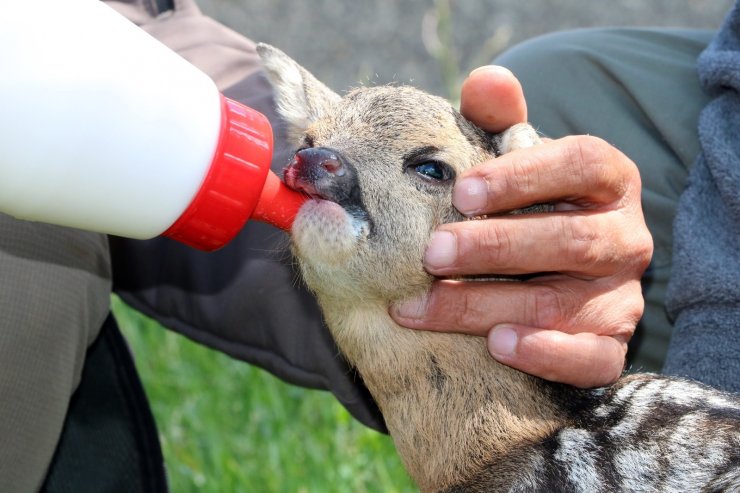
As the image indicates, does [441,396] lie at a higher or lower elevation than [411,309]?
lower

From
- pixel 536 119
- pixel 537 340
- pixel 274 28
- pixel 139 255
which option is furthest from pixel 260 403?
pixel 274 28

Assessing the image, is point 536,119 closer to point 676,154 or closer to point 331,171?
point 676,154

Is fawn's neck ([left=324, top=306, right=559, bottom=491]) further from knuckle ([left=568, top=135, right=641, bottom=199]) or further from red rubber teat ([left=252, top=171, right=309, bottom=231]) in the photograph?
knuckle ([left=568, top=135, right=641, bottom=199])

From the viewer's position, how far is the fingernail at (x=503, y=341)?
2053 mm

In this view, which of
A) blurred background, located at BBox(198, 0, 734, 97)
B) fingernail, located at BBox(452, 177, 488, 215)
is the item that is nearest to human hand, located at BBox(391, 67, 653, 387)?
fingernail, located at BBox(452, 177, 488, 215)

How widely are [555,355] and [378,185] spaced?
0.49m

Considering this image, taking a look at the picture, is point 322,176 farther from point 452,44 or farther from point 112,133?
point 452,44

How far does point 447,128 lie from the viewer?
2.15 metres

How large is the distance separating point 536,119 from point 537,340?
886 mm

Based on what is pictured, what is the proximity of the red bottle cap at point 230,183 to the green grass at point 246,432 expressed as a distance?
159cm

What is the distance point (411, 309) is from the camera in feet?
6.81

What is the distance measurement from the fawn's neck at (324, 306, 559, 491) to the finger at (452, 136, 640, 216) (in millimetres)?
296

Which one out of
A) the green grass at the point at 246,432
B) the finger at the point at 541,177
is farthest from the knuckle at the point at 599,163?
the green grass at the point at 246,432

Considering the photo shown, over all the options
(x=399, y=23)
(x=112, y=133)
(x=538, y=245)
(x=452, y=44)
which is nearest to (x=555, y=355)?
(x=538, y=245)
